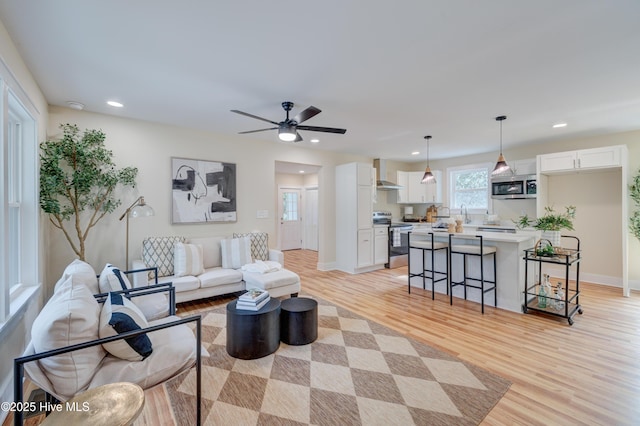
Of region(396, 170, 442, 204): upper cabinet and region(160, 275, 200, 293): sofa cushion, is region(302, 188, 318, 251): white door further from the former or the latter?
region(160, 275, 200, 293): sofa cushion

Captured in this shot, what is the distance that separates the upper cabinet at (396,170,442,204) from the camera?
706 cm

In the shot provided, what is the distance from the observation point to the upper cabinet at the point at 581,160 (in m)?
4.21

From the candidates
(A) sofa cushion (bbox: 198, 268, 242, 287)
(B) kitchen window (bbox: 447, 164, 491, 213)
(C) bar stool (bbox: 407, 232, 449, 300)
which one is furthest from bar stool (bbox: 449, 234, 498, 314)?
(A) sofa cushion (bbox: 198, 268, 242, 287)

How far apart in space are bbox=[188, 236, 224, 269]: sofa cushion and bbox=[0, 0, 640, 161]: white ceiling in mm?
1767

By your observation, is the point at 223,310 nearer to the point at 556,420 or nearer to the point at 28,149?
the point at 28,149

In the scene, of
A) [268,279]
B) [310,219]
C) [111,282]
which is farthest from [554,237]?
[310,219]

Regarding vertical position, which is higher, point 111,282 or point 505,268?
point 111,282

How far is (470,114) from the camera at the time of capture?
3795 millimetres

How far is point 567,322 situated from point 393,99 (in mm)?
3241

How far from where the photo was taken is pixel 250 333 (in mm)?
2516

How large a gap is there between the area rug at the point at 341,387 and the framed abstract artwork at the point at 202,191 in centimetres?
220

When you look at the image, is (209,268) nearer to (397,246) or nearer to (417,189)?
(397,246)

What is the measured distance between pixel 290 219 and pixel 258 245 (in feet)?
14.6

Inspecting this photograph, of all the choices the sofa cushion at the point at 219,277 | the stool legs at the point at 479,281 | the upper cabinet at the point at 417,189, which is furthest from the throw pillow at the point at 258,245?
the upper cabinet at the point at 417,189
